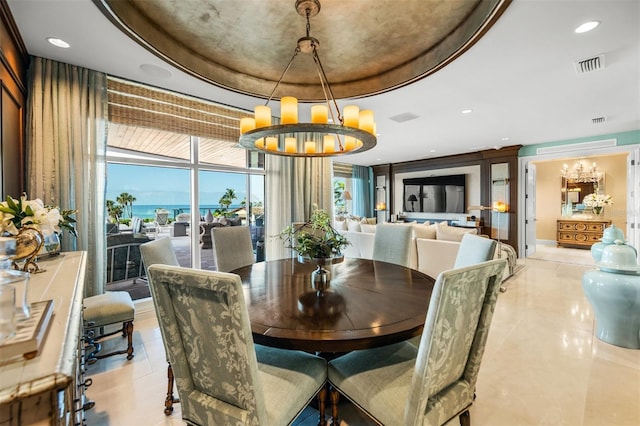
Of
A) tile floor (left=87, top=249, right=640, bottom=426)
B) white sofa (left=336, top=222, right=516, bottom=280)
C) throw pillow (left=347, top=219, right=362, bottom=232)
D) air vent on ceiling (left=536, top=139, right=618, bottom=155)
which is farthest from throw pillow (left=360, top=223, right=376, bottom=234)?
air vent on ceiling (left=536, top=139, right=618, bottom=155)

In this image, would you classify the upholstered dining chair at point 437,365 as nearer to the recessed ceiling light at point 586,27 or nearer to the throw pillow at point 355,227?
the recessed ceiling light at point 586,27

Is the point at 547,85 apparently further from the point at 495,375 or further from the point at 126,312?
the point at 126,312

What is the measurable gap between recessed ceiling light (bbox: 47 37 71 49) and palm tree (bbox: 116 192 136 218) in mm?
1527

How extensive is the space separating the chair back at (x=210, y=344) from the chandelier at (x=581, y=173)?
10015mm

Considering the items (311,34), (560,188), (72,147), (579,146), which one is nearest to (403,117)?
(311,34)

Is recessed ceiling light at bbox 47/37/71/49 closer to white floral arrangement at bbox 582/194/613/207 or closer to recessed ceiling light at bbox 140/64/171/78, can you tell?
recessed ceiling light at bbox 140/64/171/78

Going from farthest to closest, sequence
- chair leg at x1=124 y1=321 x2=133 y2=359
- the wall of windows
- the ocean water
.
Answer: the ocean water
the wall of windows
chair leg at x1=124 y1=321 x2=133 y2=359

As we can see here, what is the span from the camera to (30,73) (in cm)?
238

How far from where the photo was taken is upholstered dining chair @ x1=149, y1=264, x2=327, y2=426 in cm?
97

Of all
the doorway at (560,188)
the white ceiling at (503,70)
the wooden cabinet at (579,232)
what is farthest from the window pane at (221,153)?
the wooden cabinet at (579,232)

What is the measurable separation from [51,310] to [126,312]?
5.72 feet

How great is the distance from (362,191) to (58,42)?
307 inches

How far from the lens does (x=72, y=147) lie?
2547 mm

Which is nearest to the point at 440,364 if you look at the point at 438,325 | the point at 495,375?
the point at 438,325
